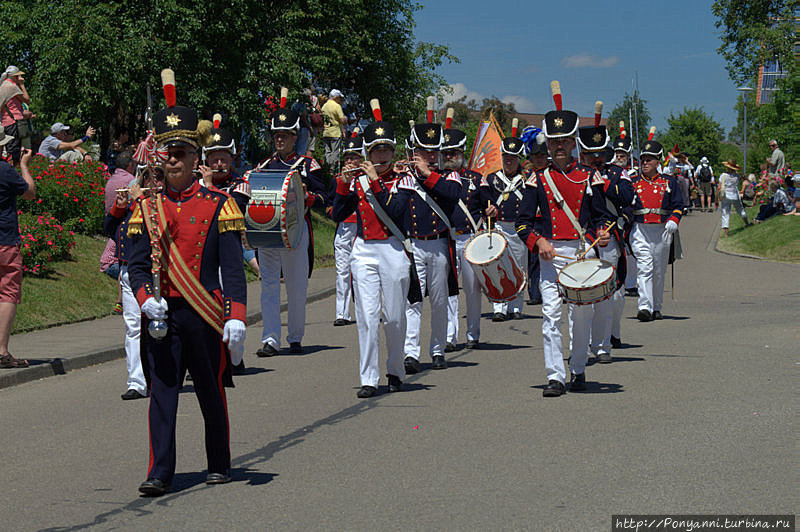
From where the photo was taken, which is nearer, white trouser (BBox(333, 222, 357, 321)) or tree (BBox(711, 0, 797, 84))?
white trouser (BBox(333, 222, 357, 321))

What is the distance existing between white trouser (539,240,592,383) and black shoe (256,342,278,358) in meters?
4.16

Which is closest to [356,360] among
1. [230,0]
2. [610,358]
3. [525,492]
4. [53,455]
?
[610,358]

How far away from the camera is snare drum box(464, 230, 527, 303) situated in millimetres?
12711

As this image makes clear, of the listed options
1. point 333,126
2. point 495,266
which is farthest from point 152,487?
point 333,126

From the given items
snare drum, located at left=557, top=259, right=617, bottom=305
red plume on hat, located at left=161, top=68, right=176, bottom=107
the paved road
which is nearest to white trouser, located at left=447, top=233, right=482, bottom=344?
the paved road

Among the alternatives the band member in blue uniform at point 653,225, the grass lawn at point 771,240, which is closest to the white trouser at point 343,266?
the band member in blue uniform at point 653,225

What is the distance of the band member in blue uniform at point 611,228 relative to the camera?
428 inches

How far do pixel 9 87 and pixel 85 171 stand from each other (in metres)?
4.58

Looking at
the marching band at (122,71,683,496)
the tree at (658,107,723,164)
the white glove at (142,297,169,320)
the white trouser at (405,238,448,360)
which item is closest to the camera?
the white glove at (142,297,169,320)

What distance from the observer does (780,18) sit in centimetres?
5100

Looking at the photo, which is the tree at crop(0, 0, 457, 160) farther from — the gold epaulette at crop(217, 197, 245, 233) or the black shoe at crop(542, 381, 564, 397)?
the gold epaulette at crop(217, 197, 245, 233)

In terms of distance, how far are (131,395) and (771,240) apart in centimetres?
2265

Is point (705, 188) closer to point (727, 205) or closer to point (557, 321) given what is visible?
point (727, 205)

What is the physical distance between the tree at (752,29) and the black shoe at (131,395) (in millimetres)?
43623
